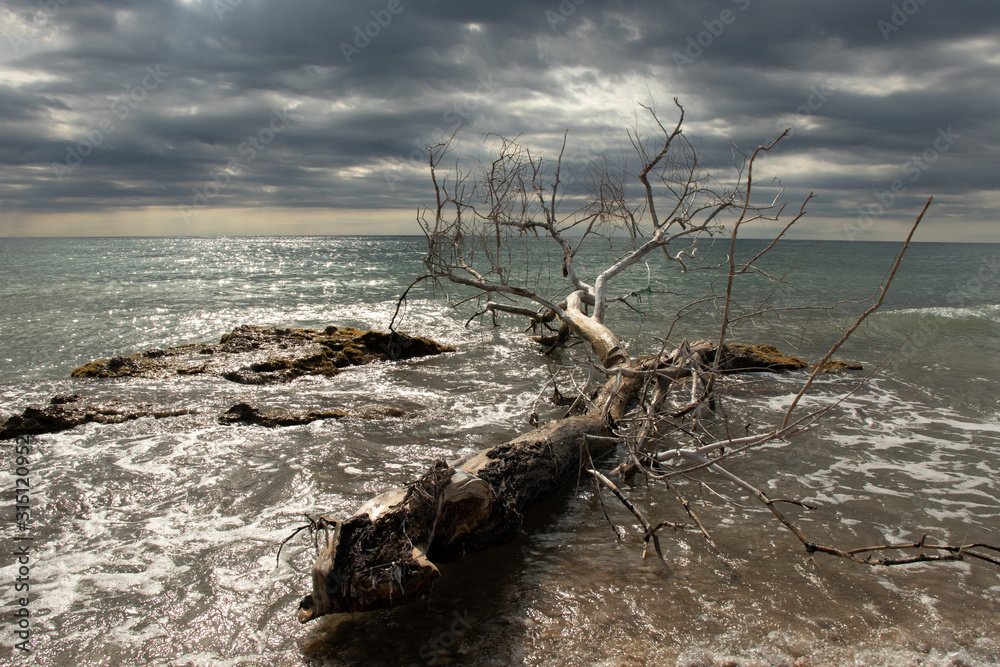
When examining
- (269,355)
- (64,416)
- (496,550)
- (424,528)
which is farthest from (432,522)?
(269,355)

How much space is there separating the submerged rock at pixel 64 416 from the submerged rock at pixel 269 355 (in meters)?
1.86

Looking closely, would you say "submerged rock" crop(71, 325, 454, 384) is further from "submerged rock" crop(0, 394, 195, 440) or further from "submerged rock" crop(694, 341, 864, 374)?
"submerged rock" crop(694, 341, 864, 374)

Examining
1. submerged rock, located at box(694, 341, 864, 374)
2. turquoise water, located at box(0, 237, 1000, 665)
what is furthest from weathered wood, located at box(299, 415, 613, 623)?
submerged rock, located at box(694, 341, 864, 374)

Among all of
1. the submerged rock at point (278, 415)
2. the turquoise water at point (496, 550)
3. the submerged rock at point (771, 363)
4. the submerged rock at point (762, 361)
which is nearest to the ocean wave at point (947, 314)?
the submerged rock at point (771, 363)

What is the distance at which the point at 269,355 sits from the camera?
9391 mm

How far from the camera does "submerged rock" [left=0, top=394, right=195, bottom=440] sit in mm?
5691

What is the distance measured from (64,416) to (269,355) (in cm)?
353

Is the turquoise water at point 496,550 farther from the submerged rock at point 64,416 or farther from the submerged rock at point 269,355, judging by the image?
the submerged rock at point 269,355

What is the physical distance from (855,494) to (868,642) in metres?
2.22

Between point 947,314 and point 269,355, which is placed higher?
point 947,314

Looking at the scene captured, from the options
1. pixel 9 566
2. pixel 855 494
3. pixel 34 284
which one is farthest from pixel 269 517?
pixel 34 284

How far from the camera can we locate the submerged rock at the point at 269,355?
27.7ft

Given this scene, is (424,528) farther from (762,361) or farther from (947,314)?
(947,314)

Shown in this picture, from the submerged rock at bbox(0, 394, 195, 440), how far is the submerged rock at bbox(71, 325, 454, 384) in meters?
1.86
